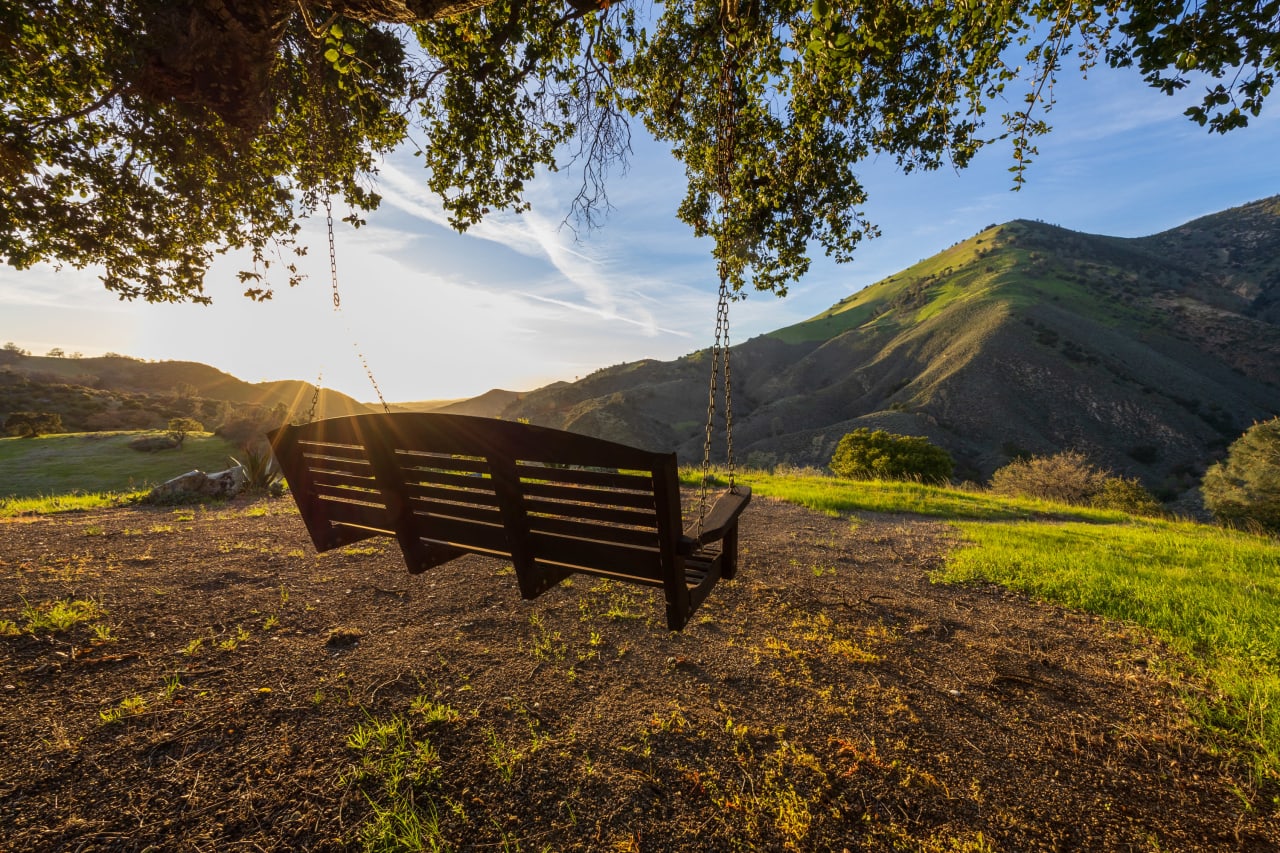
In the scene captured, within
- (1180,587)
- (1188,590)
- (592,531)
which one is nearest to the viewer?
(592,531)

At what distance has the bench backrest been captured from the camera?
2672 mm

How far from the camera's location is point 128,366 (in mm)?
66562

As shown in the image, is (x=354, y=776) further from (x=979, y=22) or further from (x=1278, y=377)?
(x=1278, y=377)

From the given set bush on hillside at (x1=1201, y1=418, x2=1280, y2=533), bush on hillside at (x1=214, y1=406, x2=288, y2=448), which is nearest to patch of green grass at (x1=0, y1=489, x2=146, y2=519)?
bush on hillside at (x1=214, y1=406, x2=288, y2=448)

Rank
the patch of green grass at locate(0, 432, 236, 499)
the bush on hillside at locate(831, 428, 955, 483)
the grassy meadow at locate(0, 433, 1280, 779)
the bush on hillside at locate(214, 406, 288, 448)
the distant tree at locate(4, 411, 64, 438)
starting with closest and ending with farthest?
the grassy meadow at locate(0, 433, 1280, 779) < the patch of green grass at locate(0, 432, 236, 499) < the bush on hillside at locate(831, 428, 955, 483) < the distant tree at locate(4, 411, 64, 438) < the bush on hillside at locate(214, 406, 288, 448)

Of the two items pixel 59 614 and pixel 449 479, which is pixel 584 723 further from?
pixel 59 614

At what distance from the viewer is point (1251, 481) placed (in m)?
30.6

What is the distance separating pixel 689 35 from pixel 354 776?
27.7ft

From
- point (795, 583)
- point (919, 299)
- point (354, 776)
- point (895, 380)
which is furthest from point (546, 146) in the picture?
point (919, 299)

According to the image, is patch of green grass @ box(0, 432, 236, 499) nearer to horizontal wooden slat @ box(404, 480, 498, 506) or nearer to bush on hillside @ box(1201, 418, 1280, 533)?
horizontal wooden slat @ box(404, 480, 498, 506)

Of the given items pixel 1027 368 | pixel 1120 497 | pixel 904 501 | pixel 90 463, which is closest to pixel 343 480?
pixel 904 501

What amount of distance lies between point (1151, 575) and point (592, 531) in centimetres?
714

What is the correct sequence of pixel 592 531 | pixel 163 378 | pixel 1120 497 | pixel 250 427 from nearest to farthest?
pixel 592 531, pixel 1120 497, pixel 250 427, pixel 163 378

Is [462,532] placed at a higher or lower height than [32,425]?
lower
